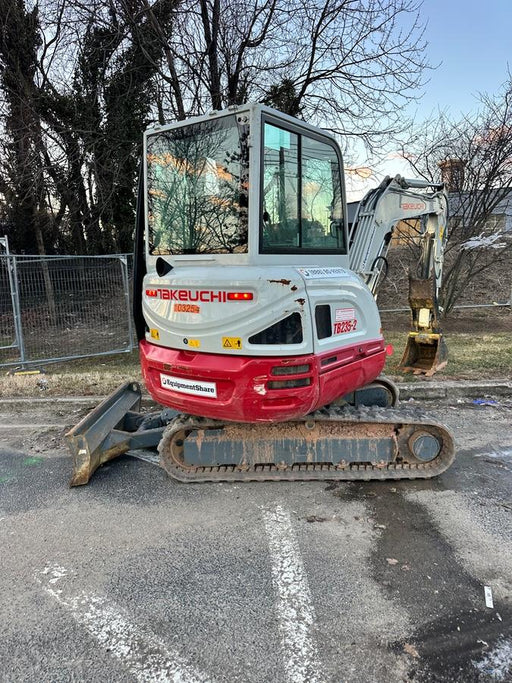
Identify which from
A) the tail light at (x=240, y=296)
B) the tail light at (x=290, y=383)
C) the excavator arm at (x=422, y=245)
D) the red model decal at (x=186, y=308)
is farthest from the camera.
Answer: the excavator arm at (x=422, y=245)

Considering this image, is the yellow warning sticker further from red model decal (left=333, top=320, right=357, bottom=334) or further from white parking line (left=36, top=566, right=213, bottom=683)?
white parking line (left=36, top=566, right=213, bottom=683)

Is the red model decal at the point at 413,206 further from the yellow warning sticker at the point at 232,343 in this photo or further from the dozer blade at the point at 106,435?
the dozer blade at the point at 106,435

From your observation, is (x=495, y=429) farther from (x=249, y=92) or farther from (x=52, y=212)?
(x=52, y=212)

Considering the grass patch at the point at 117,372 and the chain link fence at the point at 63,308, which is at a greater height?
the chain link fence at the point at 63,308

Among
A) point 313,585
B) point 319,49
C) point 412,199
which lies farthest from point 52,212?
point 313,585

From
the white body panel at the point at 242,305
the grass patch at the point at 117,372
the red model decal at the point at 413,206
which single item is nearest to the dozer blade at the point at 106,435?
the white body panel at the point at 242,305

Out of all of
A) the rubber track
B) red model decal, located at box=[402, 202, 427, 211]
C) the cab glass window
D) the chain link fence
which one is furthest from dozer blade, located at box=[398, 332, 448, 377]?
the chain link fence

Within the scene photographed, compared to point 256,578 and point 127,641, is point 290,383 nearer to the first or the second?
point 256,578

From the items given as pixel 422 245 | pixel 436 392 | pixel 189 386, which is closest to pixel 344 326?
pixel 189 386

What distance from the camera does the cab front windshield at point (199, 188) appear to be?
3.58 metres

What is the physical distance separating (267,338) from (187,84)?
31.3ft

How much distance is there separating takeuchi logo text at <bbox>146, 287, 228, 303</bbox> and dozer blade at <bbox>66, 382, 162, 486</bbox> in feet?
4.47

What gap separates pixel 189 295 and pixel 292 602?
221cm

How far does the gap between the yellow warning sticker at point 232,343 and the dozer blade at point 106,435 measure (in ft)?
4.97
